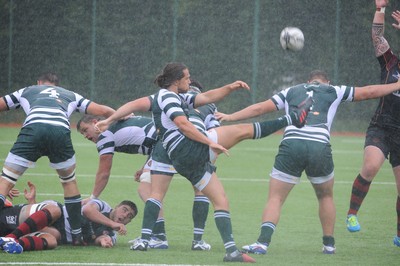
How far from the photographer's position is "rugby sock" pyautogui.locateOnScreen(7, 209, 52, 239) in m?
8.99

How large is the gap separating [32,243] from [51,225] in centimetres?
62

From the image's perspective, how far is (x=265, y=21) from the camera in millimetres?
29000

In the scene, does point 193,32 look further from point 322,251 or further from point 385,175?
point 322,251

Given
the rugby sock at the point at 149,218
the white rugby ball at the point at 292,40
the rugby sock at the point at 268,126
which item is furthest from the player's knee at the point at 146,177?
the white rugby ball at the point at 292,40

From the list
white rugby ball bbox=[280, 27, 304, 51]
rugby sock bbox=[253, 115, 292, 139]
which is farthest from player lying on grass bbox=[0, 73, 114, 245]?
white rugby ball bbox=[280, 27, 304, 51]

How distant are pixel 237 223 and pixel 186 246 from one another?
7.02 ft

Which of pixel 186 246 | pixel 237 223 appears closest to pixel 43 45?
pixel 237 223

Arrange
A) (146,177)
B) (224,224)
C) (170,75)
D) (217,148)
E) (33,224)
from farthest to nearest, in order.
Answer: (146,177) → (170,75) → (33,224) → (224,224) → (217,148)

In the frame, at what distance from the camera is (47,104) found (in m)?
9.40

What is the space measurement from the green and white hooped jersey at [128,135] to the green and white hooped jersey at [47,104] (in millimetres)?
821

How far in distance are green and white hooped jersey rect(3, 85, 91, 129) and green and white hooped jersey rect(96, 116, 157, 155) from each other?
0.82 metres

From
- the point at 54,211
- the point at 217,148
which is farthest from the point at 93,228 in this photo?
the point at 217,148

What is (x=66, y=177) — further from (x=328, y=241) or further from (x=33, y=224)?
(x=328, y=241)

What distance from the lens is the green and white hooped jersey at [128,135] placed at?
34.4 ft
